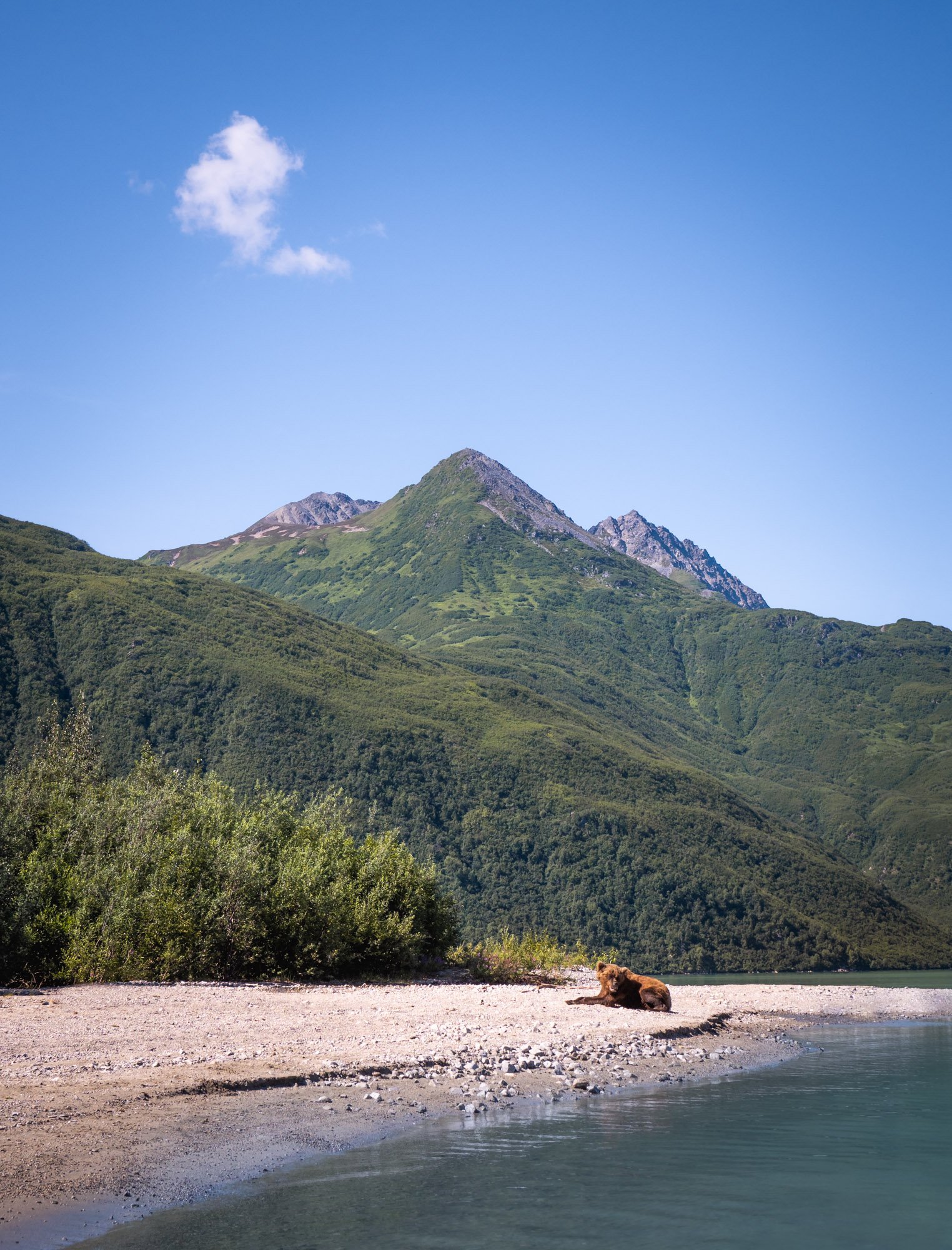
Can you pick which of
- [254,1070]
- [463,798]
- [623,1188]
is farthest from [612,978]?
[463,798]

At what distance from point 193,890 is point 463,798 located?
155 m

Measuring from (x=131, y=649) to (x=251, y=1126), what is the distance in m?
167

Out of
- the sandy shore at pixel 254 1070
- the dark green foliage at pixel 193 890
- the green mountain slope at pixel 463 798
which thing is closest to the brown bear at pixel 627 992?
the sandy shore at pixel 254 1070

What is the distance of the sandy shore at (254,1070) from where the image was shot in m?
12.7

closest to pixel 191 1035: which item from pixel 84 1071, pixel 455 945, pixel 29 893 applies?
pixel 84 1071

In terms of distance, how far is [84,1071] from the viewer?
17.0 m

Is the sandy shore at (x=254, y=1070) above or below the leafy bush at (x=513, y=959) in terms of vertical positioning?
above

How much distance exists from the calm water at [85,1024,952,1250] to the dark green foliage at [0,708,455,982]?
47.9 feet

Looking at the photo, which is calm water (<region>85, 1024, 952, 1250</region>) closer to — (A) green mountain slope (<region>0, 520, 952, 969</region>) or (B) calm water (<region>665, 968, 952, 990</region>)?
(B) calm water (<region>665, 968, 952, 990</region>)

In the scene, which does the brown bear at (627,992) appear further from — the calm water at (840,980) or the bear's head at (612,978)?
the calm water at (840,980)

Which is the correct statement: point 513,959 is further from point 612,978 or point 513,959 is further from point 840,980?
point 840,980

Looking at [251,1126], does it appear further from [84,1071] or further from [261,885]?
[261,885]

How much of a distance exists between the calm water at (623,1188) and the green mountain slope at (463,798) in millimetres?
138519

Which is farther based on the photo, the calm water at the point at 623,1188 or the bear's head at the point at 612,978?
the bear's head at the point at 612,978
